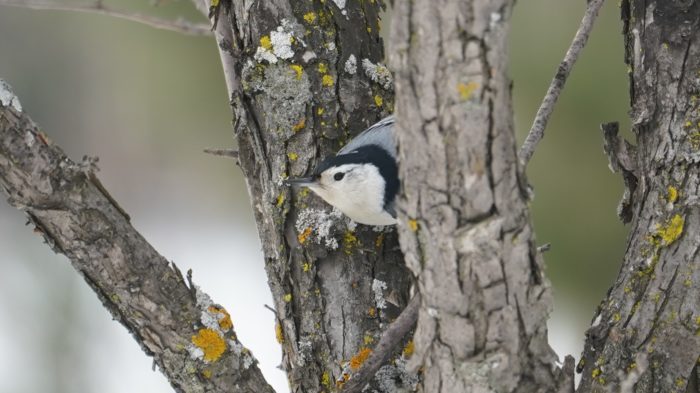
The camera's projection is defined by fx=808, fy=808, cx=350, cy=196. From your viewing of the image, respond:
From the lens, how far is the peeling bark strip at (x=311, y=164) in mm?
1694

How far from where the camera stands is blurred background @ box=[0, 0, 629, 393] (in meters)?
3.21

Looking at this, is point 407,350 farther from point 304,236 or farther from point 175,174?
point 175,174

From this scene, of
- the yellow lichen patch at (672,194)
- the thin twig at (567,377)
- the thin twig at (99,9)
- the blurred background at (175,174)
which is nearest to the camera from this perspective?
the thin twig at (567,377)

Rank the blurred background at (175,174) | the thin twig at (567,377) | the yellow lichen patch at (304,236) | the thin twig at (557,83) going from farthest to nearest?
1. the blurred background at (175,174)
2. the yellow lichen patch at (304,236)
3. the thin twig at (557,83)
4. the thin twig at (567,377)

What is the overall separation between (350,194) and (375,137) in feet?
0.47

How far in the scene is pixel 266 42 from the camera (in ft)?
5.75

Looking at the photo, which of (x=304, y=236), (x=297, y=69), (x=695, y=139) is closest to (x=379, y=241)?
(x=304, y=236)

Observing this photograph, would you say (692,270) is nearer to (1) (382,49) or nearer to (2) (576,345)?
(1) (382,49)

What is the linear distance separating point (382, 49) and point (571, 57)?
43cm

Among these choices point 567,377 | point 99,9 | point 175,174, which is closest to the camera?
point 567,377

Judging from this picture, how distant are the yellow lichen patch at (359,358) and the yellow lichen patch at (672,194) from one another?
65cm

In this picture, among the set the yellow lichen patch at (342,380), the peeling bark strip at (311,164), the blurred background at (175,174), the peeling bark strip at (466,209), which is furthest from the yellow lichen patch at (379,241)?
the blurred background at (175,174)

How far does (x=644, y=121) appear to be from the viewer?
1495 millimetres

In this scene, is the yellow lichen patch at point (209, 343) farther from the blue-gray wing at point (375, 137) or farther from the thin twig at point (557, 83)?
the thin twig at point (557, 83)
